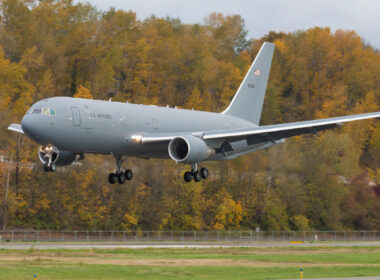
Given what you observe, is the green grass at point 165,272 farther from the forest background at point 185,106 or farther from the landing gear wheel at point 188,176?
the forest background at point 185,106

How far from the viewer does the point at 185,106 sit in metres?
124

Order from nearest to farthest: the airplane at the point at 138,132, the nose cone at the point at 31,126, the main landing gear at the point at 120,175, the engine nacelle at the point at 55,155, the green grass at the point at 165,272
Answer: the green grass at the point at 165,272 < the nose cone at the point at 31,126 < the airplane at the point at 138,132 < the engine nacelle at the point at 55,155 < the main landing gear at the point at 120,175

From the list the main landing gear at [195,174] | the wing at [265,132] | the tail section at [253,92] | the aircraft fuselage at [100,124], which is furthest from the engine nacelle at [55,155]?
the tail section at [253,92]

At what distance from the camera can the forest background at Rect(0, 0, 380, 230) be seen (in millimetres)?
91875

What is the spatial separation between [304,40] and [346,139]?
156 ft

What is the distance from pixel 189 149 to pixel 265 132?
20.0 ft

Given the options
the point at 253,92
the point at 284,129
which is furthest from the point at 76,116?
the point at 253,92

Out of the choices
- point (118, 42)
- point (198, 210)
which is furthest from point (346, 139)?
point (118, 42)

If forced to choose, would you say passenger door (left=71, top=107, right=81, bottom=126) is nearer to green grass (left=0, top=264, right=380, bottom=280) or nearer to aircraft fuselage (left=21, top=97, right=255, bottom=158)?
aircraft fuselage (left=21, top=97, right=255, bottom=158)

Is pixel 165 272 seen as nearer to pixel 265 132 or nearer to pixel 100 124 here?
pixel 100 124

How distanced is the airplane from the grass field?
6.31 meters

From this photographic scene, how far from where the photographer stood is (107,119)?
4891cm

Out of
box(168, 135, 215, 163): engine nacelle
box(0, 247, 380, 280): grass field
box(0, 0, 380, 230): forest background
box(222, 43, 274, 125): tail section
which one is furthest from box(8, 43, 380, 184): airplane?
box(0, 0, 380, 230): forest background

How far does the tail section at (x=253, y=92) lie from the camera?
207 ft
